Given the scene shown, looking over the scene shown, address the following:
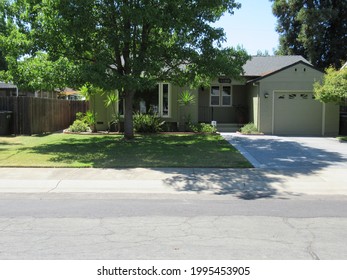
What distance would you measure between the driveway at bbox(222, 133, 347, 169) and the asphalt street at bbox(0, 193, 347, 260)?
4.01 meters

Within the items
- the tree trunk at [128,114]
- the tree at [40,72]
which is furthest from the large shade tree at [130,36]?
the tree at [40,72]

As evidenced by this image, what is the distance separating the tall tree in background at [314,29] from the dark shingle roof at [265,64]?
875 centimetres

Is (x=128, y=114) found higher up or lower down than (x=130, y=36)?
lower down

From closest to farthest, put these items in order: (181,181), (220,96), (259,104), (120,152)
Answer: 1. (181,181)
2. (120,152)
3. (259,104)
4. (220,96)

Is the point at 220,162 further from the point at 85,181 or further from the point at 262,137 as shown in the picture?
the point at 262,137

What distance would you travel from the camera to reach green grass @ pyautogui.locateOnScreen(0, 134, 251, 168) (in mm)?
12602

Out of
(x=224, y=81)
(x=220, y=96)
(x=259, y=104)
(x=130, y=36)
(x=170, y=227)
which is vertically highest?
(x=130, y=36)

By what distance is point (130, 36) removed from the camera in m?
16.5

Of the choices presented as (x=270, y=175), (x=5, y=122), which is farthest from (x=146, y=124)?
(x=270, y=175)

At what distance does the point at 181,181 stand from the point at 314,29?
29685 millimetres

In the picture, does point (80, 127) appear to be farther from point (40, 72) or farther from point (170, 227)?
point (170, 227)

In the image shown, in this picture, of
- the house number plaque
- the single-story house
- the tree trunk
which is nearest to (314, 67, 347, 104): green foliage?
the single-story house
